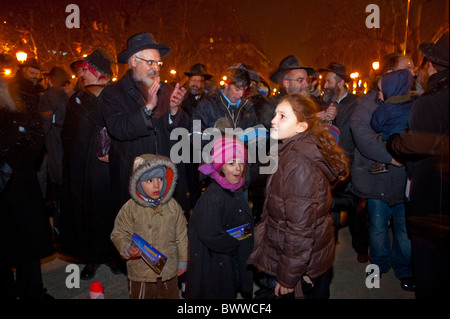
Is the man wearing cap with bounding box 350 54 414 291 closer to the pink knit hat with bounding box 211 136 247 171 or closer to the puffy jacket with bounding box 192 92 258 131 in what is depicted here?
the puffy jacket with bounding box 192 92 258 131

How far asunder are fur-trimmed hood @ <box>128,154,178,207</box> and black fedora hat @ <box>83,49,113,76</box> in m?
1.56

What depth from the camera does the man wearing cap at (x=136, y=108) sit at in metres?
3.52

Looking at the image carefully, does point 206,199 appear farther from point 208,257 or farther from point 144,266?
point 144,266

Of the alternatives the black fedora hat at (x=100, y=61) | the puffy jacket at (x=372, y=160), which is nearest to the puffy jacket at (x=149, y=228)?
the black fedora hat at (x=100, y=61)

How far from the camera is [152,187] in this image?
303 centimetres

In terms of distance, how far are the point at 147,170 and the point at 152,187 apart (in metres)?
0.16

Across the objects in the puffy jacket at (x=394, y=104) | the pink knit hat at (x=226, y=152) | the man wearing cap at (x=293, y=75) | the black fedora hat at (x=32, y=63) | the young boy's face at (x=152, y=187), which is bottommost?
the young boy's face at (x=152, y=187)

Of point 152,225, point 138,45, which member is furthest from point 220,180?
point 138,45

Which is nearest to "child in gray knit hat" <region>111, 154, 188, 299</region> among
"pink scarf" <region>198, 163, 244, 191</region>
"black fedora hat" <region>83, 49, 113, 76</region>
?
"pink scarf" <region>198, 163, 244, 191</region>

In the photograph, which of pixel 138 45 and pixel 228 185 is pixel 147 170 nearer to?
pixel 228 185

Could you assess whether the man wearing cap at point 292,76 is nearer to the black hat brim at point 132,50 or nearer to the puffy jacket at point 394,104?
the puffy jacket at point 394,104

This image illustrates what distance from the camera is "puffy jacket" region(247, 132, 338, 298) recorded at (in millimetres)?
2449
